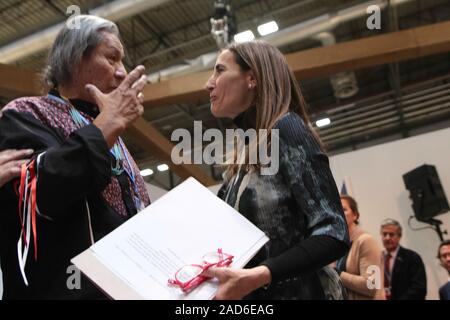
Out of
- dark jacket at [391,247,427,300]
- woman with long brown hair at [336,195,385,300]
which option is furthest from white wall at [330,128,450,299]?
woman with long brown hair at [336,195,385,300]

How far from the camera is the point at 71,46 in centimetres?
122

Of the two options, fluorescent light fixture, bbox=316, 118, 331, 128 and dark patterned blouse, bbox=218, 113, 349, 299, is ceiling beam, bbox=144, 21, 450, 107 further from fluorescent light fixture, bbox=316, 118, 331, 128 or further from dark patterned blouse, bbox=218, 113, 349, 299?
dark patterned blouse, bbox=218, 113, 349, 299

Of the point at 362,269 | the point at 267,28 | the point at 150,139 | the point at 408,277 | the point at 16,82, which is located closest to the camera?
the point at 362,269

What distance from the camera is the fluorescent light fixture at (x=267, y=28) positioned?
5566 mm

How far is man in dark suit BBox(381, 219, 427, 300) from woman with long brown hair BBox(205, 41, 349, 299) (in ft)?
8.96

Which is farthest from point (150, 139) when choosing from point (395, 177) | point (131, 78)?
point (131, 78)

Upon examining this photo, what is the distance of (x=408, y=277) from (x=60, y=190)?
3.25 meters

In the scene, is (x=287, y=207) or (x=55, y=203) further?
(x=287, y=207)

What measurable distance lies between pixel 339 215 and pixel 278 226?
128mm

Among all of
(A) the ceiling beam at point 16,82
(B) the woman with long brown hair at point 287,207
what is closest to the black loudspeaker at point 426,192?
(A) the ceiling beam at point 16,82

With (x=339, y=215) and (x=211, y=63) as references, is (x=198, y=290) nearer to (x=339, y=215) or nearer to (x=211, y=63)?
(x=339, y=215)

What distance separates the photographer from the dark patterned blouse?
91 cm

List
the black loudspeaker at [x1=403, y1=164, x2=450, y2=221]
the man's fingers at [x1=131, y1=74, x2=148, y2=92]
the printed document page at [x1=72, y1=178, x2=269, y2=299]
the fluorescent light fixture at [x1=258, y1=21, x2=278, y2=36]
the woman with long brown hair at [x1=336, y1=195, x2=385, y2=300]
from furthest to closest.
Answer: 1. the fluorescent light fixture at [x1=258, y1=21, x2=278, y2=36]
2. the black loudspeaker at [x1=403, y1=164, x2=450, y2=221]
3. the woman with long brown hair at [x1=336, y1=195, x2=385, y2=300]
4. the man's fingers at [x1=131, y1=74, x2=148, y2=92]
5. the printed document page at [x1=72, y1=178, x2=269, y2=299]

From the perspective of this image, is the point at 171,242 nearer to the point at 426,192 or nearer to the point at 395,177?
the point at 426,192
